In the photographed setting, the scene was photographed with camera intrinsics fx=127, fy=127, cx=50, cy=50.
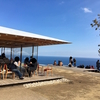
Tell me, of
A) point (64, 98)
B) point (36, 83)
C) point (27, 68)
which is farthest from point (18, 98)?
point (27, 68)

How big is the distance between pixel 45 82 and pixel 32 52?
94.1 inches

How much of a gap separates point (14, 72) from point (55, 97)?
2.68 metres

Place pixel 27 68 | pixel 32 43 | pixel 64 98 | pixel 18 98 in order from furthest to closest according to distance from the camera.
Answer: pixel 32 43 → pixel 27 68 → pixel 64 98 → pixel 18 98

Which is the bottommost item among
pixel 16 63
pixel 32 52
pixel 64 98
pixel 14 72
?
pixel 64 98

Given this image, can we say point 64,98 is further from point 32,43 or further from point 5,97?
point 32,43

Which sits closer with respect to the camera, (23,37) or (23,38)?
(23,37)

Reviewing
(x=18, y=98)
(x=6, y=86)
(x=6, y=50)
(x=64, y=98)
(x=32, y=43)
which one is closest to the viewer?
(x=18, y=98)

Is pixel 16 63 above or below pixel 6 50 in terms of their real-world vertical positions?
below

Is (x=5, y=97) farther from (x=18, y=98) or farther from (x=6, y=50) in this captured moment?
(x=6, y=50)

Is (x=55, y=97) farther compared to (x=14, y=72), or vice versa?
(x=14, y=72)

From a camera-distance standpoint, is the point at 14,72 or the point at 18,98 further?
the point at 14,72

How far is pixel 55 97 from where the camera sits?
4.33 m

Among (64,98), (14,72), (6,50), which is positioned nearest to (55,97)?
(64,98)

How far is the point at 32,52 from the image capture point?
7.98 m
